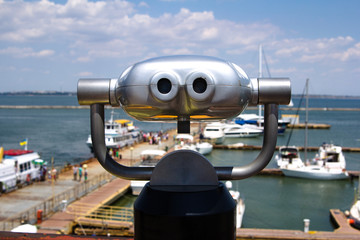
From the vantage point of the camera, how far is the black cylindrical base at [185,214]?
3.70ft

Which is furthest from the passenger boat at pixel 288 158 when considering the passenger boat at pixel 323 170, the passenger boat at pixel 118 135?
the passenger boat at pixel 118 135

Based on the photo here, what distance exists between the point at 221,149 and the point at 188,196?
3604 cm

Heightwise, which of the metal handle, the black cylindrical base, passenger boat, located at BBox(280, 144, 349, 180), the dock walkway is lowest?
passenger boat, located at BBox(280, 144, 349, 180)

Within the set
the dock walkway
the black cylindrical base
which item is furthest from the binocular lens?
the dock walkway

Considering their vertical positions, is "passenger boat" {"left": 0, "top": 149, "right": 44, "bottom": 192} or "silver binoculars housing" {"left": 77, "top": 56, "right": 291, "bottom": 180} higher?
"silver binoculars housing" {"left": 77, "top": 56, "right": 291, "bottom": 180}

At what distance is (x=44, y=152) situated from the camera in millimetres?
34969

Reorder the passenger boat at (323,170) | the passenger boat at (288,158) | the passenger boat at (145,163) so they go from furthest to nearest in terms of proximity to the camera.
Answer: the passenger boat at (288,158)
the passenger boat at (323,170)
the passenger boat at (145,163)

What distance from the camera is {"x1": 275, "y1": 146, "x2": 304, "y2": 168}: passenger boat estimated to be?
79.7 feet

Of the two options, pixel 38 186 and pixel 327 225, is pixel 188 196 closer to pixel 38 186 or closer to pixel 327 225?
pixel 327 225

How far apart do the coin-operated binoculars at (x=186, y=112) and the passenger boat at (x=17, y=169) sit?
1707 cm

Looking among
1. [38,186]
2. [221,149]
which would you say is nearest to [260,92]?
[38,186]

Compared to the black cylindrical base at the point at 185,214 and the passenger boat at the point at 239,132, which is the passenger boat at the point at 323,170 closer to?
the passenger boat at the point at 239,132

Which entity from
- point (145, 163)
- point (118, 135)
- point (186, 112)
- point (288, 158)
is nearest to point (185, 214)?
point (186, 112)

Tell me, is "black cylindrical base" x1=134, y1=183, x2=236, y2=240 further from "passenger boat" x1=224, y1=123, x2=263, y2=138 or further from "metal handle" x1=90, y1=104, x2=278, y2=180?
"passenger boat" x1=224, y1=123, x2=263, y2=138
